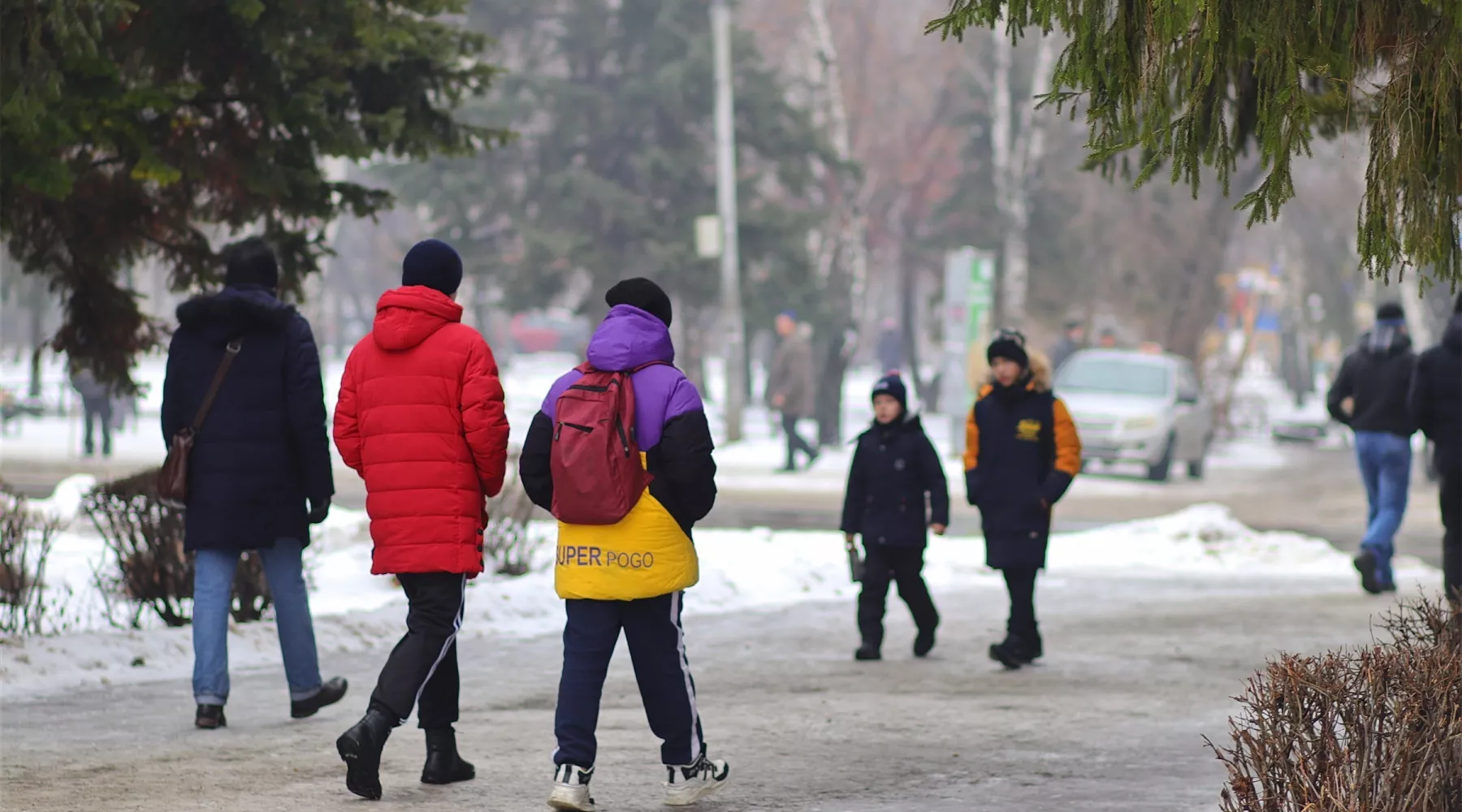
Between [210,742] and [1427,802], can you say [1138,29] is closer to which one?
[1427,802]

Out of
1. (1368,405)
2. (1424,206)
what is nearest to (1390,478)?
(1368,405)

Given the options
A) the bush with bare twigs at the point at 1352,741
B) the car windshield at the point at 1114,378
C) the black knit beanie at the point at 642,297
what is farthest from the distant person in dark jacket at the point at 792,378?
the bush with bare twigs at the point at 1352,741

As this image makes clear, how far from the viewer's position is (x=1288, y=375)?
52.7 meters

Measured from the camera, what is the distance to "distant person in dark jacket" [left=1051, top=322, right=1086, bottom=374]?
98.2 ft

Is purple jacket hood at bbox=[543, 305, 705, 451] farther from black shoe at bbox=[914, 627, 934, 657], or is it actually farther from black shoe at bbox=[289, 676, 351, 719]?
black shoe at bbox=[914, 627, 934, 657]

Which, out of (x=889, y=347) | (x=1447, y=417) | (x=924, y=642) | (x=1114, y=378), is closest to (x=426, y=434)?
(x=924, y=642)

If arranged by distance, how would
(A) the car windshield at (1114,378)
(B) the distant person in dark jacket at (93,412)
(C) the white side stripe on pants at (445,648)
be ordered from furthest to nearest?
1. (A) the car windshield at (1114,378)
2. (B) the distant person in dark jacket at (93,412)
3. (C) the white side stripe on pants at (445,648)

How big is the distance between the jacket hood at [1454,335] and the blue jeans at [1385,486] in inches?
88.9

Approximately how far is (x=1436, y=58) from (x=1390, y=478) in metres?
8.20

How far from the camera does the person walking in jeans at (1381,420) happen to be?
12805 mm

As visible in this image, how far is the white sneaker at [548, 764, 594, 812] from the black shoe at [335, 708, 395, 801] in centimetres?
58

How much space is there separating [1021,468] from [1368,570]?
4228mm

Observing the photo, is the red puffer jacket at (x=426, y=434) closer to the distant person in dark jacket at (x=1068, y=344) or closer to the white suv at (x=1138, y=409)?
the white suv at (x=1138, y=409)

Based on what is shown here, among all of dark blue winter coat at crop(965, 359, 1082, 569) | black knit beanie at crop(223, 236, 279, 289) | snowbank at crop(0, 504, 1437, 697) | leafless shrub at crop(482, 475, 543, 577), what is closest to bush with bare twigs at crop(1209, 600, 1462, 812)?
black knit beanie at crop(223, 236, 279, 289)
